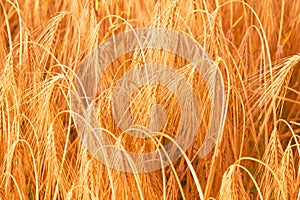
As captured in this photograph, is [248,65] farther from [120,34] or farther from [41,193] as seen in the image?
[41,193]

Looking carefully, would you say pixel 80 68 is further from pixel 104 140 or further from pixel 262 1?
pixel 262 1

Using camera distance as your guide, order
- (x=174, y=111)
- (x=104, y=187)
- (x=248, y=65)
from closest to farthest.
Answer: (x=104, y=187) → (x=174, y=111) → (x=248, y=65)

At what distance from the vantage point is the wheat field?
1.20 m

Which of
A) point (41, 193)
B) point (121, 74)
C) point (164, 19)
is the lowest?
point (41, 193)

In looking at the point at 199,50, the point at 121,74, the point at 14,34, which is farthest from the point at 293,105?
the point at 14,34

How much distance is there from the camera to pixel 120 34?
1.65m

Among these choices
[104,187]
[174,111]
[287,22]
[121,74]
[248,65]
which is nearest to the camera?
[104,187]

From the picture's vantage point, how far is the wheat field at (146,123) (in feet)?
3.92

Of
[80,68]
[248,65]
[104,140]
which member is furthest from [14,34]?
[104,140]

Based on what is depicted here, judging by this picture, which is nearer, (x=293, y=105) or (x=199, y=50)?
(x=199, y=50)

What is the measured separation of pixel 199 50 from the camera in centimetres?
146

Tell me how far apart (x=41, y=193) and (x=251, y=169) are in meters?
0.44

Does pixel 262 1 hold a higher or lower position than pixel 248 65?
higher

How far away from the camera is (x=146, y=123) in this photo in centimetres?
134
